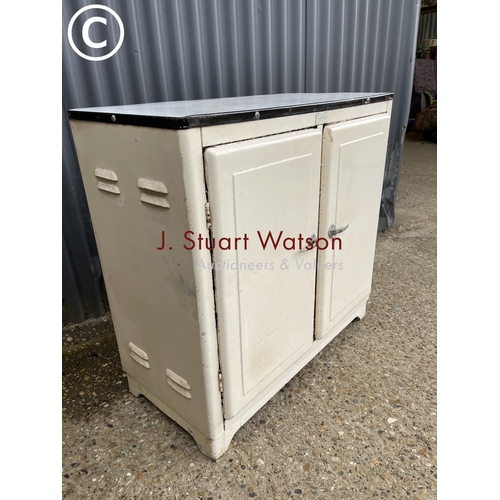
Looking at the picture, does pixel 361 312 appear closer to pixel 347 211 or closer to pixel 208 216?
pixel 347 211

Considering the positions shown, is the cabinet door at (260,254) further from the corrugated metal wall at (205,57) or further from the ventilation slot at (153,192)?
the corrugated metal wall at (205,57)

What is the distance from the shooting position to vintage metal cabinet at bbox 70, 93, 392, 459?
1042 millimetres

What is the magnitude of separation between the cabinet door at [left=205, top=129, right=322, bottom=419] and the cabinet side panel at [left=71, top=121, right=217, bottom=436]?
0.10m

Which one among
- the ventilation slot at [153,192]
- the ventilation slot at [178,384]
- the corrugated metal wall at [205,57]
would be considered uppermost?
the corrugated metal wall at [205,57]

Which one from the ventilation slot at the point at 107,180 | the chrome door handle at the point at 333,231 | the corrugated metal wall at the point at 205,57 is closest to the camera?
the ventilation slot at the point at 107,180

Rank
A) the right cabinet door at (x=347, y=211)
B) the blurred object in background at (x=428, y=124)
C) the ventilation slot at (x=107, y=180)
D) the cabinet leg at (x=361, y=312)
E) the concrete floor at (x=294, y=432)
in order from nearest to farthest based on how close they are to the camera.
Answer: the ventilation slot at (x=107, y=180)
the concrete floor at (x=294, y=432)
the right cabinet door at (x=347, y=211)
the cabinet leg at (x=361, y=312)
the blurred object in background at (x=428, y=124)

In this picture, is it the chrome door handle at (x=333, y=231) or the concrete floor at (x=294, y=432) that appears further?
the chrome door handle at (x=333, y=231)

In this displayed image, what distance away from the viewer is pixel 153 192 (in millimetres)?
1090

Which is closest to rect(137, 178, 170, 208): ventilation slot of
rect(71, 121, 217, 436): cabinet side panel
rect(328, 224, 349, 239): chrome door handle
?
rect(71, 121, 217, 436): cabinet side panel

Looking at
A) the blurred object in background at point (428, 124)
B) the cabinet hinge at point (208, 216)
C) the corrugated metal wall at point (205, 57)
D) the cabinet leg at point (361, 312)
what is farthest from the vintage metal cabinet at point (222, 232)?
the blurred object in background at point (428, 124)

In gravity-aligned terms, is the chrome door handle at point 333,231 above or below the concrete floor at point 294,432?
above

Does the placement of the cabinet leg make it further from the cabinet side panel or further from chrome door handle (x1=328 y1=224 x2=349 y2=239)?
the cabinet side panel

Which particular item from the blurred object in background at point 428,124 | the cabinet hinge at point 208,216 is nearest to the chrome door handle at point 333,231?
the cabinet hinge at point 208,216

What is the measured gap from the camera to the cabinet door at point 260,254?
1.09 metres
